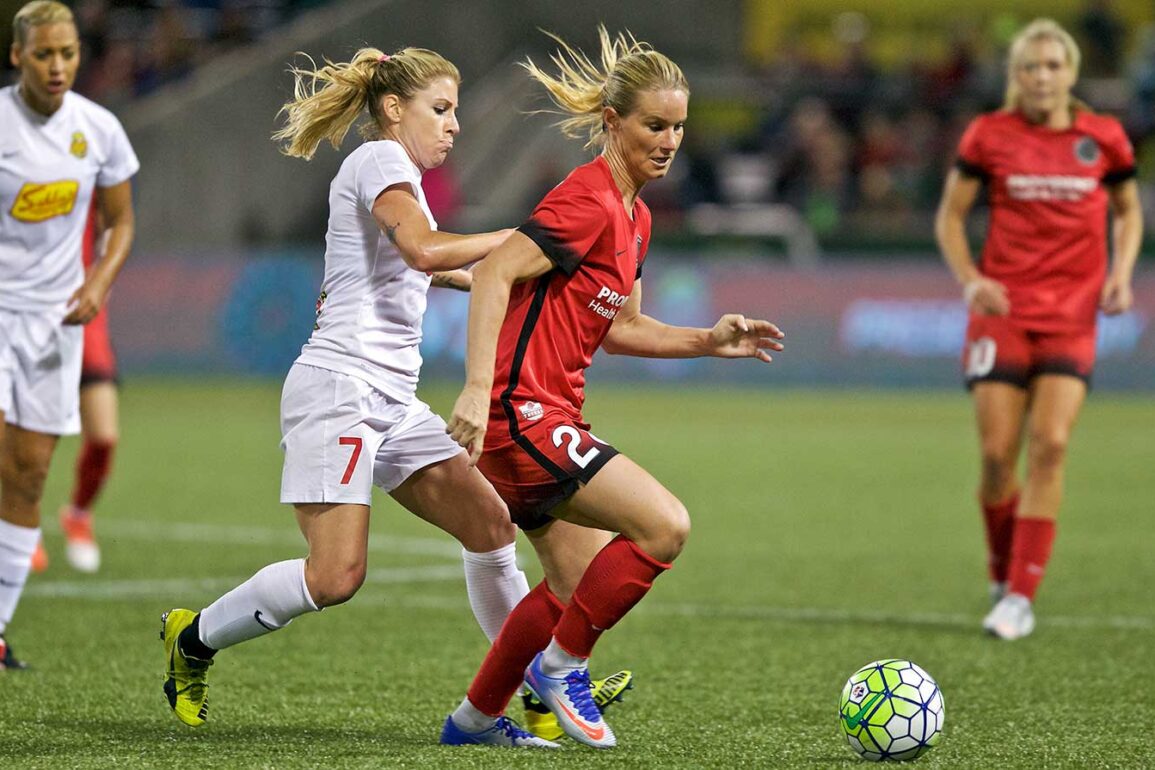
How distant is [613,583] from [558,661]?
0.31 meters

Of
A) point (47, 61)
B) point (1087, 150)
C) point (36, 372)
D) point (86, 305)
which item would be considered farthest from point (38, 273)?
point (1087, 150)

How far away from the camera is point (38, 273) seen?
19.6ft

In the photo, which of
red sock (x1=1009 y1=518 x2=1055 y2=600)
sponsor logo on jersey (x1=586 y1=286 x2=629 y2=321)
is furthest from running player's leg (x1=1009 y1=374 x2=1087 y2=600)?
sponsor logo on jersey (x1=586 y1=286 x2=629 y2=321)

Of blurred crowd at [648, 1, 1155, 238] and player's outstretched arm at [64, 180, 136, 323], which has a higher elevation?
player's outstretched arm at [64, 180, 136, 323]

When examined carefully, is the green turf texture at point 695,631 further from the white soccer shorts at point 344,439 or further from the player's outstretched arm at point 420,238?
the player's outstretched arm at point 420,238

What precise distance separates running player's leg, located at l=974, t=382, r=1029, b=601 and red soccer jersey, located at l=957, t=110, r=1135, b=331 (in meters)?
0.33

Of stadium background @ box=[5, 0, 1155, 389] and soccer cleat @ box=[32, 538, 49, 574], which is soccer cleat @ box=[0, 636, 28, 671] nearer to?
soccer cleat @ box=[32, 538, 49, 574]

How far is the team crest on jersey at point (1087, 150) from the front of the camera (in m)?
7.17

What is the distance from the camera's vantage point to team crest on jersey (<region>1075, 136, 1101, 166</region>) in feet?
23.5

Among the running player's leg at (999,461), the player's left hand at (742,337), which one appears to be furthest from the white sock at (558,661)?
the running player's leg at (999,461)

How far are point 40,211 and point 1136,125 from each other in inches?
690

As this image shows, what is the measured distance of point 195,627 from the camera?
4.84 metres

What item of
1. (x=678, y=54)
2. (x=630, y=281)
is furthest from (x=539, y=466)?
(x=678, y=54)

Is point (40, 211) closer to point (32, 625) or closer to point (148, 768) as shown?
point (32, 625)
